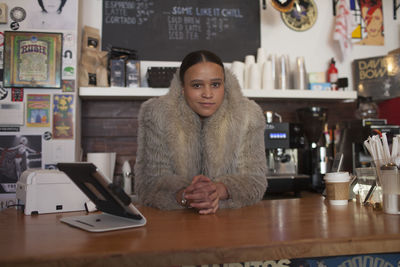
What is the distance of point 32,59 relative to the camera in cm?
222

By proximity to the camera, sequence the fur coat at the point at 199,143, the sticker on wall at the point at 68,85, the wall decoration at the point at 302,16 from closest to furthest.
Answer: the fur coat at the point at 199,143 < the sticker on wall at the point at 68,85 < the wall decoration at the point at 302,16

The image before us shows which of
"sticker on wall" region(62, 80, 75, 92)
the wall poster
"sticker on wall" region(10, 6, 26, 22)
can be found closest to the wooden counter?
"sticker on wall" region(62, 80, 75, 92)

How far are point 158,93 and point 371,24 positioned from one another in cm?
214

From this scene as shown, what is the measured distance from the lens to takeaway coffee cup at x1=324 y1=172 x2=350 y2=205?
4.15 feet

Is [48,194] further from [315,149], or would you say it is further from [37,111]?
[315,149]

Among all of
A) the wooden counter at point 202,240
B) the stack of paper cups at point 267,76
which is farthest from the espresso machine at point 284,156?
the wooden counter at point 202,240

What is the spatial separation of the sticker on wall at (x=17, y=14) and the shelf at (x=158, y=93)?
62 cm

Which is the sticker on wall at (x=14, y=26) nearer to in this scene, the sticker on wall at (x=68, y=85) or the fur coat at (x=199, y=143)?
the sticker on wall at (x=68, y=85)

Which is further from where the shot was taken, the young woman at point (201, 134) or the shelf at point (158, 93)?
the shelf at point (158, 93)

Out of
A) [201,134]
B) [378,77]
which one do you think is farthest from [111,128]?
[378,77]

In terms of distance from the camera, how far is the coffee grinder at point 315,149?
2.45 m

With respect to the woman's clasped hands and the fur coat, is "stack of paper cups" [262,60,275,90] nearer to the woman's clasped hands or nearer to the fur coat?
the fur coat

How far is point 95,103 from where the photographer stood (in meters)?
2.64

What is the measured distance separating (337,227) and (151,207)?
73cm
